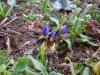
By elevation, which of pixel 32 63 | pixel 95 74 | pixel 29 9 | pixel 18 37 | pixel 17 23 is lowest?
pixel 95 74

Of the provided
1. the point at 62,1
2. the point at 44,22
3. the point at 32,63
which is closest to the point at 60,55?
the point at 32,63

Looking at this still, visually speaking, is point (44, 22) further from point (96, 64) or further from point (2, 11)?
point (96, 64)

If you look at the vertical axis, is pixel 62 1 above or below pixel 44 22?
above

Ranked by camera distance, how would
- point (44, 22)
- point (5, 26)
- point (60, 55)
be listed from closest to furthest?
point (60, 55)
point (5, 26)
point (44, 22)

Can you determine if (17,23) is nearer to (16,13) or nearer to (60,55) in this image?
(16,13)

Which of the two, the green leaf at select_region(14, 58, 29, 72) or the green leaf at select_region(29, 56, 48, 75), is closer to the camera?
the green leaf at select_region(14, 58, 29, 72)

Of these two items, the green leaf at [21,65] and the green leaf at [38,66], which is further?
the green leaf at [38,66]

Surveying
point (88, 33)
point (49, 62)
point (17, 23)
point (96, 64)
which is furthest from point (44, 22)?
point (96, 64)

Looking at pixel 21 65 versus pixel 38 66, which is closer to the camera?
pixel 21 65

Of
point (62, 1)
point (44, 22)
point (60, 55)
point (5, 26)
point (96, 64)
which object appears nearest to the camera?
point (96, 64)

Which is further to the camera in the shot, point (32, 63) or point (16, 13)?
point (16, 13)
